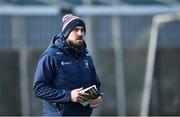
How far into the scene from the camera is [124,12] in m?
14.9

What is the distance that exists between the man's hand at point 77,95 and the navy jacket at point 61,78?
5 centimetres

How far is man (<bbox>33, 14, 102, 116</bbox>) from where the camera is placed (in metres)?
5.64

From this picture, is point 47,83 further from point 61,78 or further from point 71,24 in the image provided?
point 71,24

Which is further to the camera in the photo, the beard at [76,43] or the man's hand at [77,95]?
the beard at [76,43]

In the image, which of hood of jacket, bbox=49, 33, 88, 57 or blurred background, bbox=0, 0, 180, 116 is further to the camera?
blurred background, bbox=0, 0, 180, 116

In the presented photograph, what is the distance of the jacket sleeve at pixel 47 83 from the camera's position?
5.61m

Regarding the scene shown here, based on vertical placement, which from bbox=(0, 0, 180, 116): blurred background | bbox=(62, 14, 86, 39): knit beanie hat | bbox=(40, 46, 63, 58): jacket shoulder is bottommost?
bbox=(0, 0, 180, 116): blurred background

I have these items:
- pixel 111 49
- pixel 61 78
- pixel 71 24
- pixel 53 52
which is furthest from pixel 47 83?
pixel 111 49

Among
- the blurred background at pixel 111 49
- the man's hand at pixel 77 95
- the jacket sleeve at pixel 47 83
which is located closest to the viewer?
the man's hand at pixel 77 95

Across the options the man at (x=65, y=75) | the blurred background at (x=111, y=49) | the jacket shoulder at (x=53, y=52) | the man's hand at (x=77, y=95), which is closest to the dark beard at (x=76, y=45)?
the man at (x=65, y=75)

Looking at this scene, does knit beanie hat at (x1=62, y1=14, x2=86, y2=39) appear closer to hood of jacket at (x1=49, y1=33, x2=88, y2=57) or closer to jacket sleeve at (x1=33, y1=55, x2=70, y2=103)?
hood of jacket at (x1=49, y1=33, x2=88, y2=57)

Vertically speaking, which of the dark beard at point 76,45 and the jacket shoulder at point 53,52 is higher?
the dark beard at point 76,45

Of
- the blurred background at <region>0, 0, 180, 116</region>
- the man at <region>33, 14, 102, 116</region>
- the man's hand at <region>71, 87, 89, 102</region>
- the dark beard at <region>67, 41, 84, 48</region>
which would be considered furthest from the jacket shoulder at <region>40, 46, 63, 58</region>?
the blurred background at <region>0, 0, 180, 116</region>

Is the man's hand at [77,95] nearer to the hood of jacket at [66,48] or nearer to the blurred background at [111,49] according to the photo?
the hood of jacket at [66,48]
